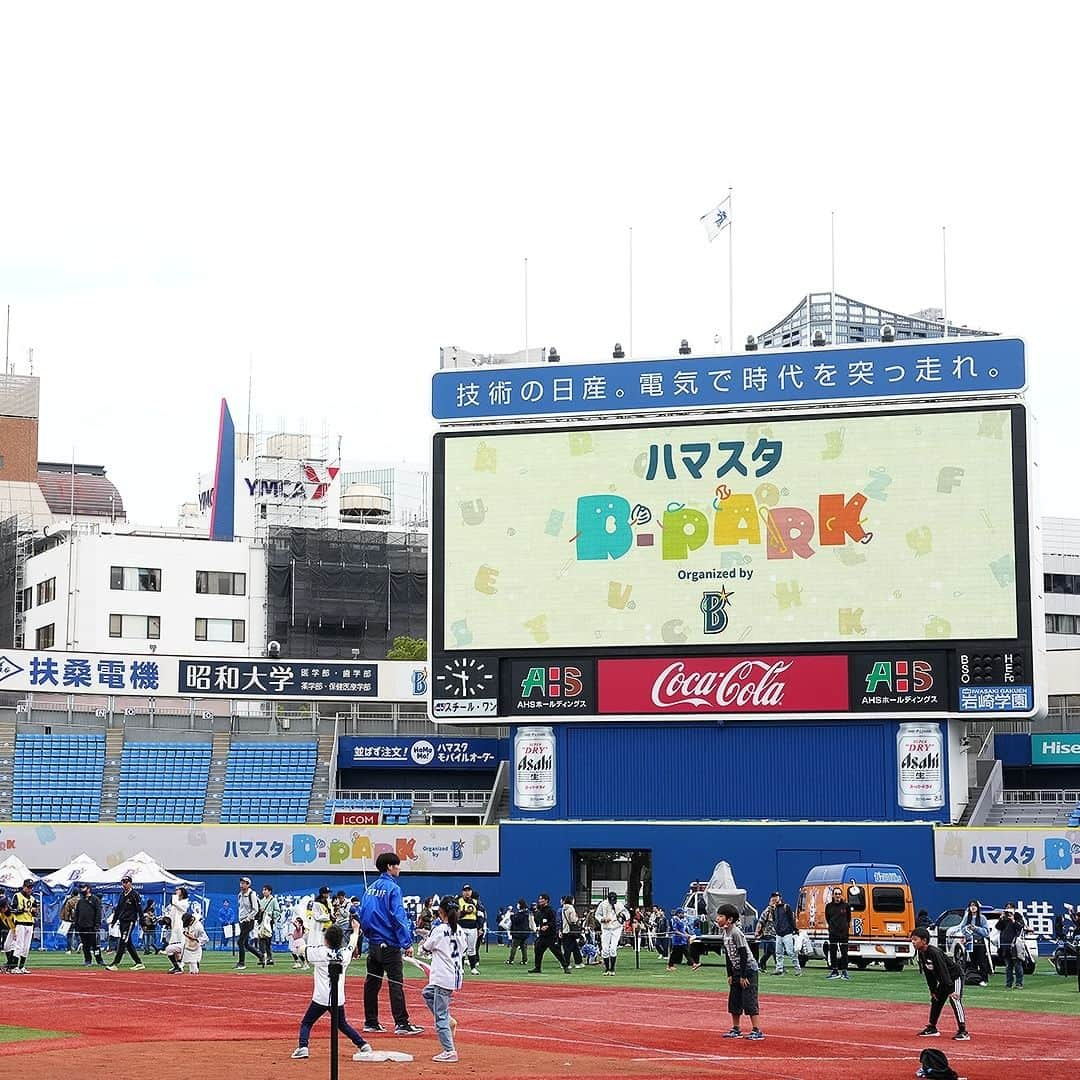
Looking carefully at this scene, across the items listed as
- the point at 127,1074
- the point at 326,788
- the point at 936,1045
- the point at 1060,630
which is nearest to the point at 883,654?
the point at 326,788

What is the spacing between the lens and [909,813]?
5722cm

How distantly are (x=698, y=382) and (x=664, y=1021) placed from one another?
3152 cm

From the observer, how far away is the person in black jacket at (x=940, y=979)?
26297 mm

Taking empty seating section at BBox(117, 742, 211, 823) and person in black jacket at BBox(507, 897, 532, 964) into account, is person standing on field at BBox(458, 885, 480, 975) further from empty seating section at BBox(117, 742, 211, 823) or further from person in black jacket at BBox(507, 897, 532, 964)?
empty seating section at BBox(117, 742, 211, 823)

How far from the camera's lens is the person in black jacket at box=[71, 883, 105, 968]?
143 ft

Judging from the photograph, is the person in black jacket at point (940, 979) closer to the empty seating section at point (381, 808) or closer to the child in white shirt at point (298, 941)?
the child in white shirt at point (298, 941)

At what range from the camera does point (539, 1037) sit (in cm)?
2731

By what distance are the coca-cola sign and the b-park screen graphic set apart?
0.75m

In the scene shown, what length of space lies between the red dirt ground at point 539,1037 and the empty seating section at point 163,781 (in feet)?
94.9

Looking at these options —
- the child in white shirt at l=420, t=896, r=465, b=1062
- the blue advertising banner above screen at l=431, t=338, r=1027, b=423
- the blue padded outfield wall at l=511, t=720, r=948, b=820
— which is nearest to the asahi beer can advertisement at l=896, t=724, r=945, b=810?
the blue padded outfield wall at l=511, t=720, r=948, b=820

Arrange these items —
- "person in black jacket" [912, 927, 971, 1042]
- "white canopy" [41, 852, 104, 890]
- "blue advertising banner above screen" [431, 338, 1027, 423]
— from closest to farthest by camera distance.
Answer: "person in black jacket" [912, 927, 971, 1042], "white canopy" [41, 852, 104, 890], "blue advertising banner above screen" [431, 338, 1027, 423]

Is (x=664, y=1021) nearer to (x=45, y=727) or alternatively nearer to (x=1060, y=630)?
(x=45, y=727)

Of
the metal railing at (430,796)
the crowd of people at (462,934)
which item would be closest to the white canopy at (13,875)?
the crowd of people at (462,934)

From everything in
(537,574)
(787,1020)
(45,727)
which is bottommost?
(787,1020)
